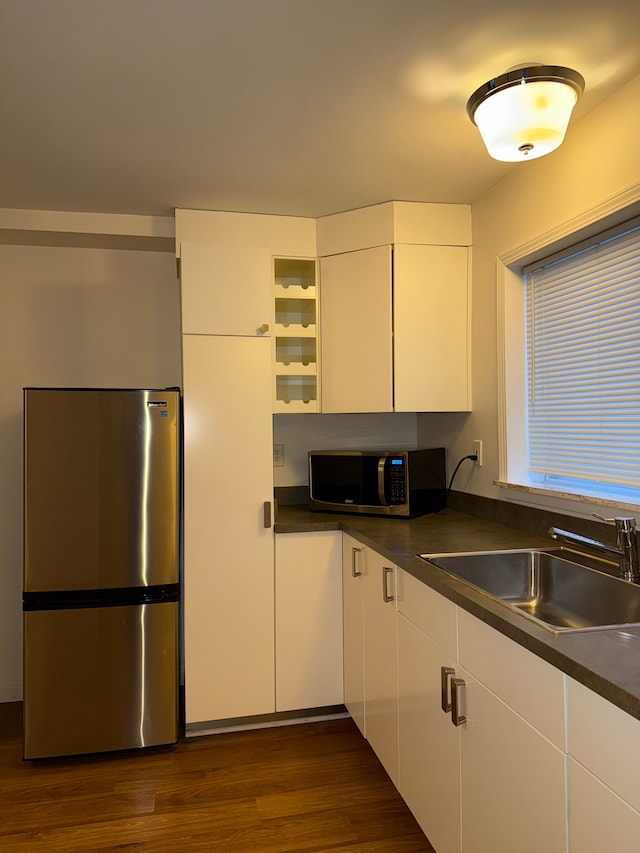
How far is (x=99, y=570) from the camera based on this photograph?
252cm

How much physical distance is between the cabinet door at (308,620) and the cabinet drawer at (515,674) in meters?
Answer: 1.22

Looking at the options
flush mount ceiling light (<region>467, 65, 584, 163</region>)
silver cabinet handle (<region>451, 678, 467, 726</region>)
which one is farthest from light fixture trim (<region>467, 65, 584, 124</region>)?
silver cabinet handle (<region>451, 678, 467, 726</region>)

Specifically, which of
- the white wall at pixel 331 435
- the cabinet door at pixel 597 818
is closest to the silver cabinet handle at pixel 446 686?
the cabinet door at pixel 597 818

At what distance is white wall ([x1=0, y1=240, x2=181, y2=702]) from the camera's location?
3.05m

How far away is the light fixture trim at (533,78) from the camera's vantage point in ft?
5.46

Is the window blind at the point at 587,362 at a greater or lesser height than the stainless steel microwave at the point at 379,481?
greater

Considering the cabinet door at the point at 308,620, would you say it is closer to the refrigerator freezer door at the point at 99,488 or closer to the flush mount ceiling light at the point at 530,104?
the refrigerator freezer door at the point at 99,488

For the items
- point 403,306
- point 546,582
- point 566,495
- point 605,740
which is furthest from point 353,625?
point 605,740

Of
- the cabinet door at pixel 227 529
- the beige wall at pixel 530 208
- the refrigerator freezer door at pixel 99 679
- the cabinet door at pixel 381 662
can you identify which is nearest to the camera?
the beige wall at pixel 530 208

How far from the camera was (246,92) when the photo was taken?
1.86m

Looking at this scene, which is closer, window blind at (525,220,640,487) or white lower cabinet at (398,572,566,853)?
white lower cabinet at (398,572,566,853)

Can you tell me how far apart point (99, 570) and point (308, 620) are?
36.2 inches

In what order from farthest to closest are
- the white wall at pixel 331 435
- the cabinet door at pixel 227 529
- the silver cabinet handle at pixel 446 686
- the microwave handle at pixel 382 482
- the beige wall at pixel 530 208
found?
the white wall at pixel 331 435
the microwave handle at pixel 382 482
the cabinet door at pixel 227 529
the beige wall at pixel 530 208
the silver cabinet handle at pixel 446 686

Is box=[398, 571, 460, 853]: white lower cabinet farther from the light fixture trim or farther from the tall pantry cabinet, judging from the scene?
the light fixture trim
